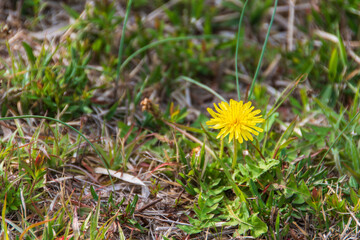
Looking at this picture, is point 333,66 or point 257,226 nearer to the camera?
point 257,226

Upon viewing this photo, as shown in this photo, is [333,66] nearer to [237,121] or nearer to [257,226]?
[237,121]

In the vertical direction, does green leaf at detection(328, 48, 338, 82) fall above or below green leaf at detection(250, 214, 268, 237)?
above

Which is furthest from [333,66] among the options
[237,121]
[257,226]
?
[257,226]

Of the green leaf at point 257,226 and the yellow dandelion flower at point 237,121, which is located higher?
the yellow dandelion flower at point 237,121

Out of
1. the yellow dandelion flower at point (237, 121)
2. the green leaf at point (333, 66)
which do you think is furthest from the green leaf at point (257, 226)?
the green leaf at point (333, 66)

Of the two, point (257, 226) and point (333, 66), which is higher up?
point (333, 66)

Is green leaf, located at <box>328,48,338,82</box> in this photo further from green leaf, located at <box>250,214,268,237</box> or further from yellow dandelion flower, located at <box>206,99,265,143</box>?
green leaf, located at <box>250,214,268,237</box>

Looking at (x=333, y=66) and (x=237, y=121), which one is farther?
(x=333, y=66)

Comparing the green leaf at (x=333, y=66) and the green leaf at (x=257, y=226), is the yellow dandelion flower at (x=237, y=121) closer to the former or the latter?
the green leaf at (x=257, y=226)

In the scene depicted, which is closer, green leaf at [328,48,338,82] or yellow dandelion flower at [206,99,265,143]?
yellow dandelion flower at [206,99,265,143]

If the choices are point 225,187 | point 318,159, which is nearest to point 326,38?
point 318,159

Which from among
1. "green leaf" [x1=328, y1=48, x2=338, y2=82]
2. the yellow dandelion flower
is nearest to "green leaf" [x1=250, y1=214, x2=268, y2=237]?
the yellow dandelion flower
